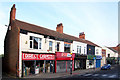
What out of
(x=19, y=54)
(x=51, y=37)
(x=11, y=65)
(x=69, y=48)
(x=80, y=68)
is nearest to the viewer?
(x=19, y=54)

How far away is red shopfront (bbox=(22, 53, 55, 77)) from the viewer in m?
18.5

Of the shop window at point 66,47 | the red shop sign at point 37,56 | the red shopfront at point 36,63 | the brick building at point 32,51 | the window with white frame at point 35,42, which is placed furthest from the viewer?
the shop window at point 66,47

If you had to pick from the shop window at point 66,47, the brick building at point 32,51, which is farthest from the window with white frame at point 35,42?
the shop window at point 66,47

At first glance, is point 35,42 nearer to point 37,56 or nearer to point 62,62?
point 37,56

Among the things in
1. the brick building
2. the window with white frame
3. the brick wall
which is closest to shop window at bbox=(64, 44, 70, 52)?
the brick building

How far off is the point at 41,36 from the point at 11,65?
7037 mm

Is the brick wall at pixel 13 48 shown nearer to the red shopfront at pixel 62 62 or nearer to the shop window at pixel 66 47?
the red shopfront at pixel 62 62

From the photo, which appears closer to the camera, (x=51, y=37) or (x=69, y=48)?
(x=51, y=37)

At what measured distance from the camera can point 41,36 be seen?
21.4 metres

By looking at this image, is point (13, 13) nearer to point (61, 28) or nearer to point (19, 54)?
point (19, 54)

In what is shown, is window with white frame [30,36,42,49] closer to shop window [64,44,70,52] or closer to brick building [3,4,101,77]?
brick building [3,4,101,77]

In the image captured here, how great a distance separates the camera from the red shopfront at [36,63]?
60.7 ft

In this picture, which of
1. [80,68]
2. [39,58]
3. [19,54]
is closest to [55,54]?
[39,58]

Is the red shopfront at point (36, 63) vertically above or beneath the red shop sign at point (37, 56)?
beneath
